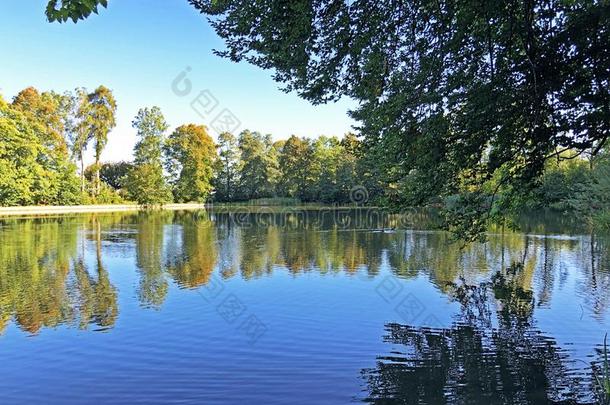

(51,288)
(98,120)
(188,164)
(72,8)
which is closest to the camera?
(72,8)

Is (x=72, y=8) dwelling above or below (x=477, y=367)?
above

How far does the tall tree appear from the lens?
46.8 m

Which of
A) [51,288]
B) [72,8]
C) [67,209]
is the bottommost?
[51,288]

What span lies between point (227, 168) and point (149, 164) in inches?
518

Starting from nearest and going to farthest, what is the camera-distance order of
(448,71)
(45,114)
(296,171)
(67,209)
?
(448,71), (67,209), (45,114), (296,171)

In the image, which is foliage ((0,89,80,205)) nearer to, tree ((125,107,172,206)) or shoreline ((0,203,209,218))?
Result: shoreline ((0,203,209,218))

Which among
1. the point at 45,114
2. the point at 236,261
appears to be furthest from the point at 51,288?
the point at 45,114

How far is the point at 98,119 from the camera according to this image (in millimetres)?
47219

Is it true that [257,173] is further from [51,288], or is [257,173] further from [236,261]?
[51,288]

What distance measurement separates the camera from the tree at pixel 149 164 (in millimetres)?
49062

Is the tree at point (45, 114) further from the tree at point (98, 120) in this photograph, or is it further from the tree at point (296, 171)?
the tree at point (296, 171)

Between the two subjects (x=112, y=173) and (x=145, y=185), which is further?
(x=112, y=173)

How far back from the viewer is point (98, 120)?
154 feet

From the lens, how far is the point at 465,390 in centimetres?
494
